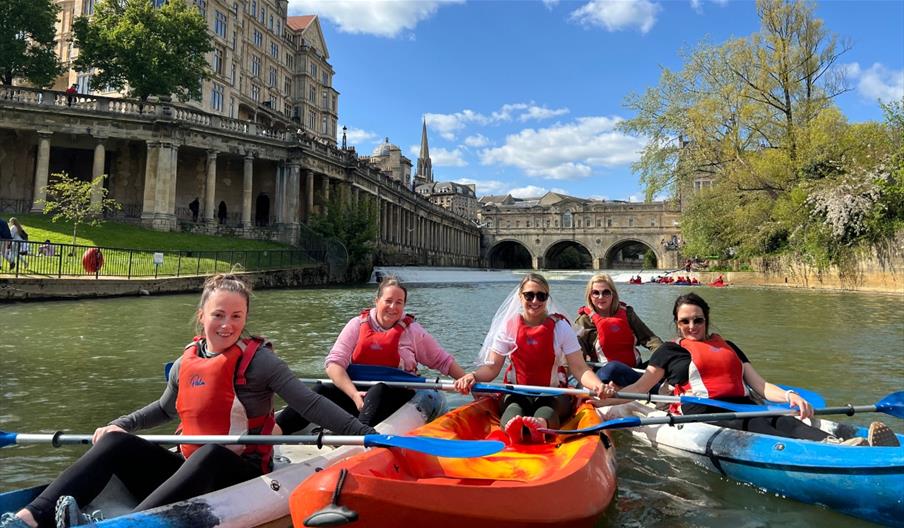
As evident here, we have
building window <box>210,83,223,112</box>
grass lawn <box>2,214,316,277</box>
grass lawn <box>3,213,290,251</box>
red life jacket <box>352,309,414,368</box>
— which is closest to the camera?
red life jacket <box>352,309,414,368</box>

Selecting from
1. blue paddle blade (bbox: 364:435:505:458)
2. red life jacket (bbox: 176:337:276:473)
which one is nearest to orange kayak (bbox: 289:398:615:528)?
blue paddle blade (bbox: 364:435:505:458)

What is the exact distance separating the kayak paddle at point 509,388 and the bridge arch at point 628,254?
95761 mm

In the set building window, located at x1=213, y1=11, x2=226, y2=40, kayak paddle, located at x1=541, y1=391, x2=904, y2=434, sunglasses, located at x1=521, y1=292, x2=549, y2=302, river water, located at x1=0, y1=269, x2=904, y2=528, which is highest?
building window, located at x1=213, y1=11, x2=226, y2=40

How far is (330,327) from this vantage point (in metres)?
14.0

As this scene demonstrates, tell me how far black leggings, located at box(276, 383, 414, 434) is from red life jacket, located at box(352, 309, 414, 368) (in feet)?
1.10

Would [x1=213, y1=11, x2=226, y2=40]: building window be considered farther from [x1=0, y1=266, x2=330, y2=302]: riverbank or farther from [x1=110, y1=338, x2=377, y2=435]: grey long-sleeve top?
[x1=110, y1=338, x2=377, y2=435]: grey long-sleeve top

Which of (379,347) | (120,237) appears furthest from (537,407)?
(120,237)

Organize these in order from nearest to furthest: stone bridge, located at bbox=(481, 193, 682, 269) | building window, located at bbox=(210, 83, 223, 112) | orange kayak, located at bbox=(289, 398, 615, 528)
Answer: orange kayak, located at bbox=(289, 398, 615, 528), building window, located at bbox=(210, 83, 223, 112), stone bridge, located at bbox=(481, 193, 682, 269)

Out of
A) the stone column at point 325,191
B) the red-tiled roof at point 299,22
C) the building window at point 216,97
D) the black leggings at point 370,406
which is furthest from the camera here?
the red-tiled roof at point 299,22

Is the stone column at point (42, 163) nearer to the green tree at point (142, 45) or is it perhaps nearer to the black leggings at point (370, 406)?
the green tree at point (142, 45)

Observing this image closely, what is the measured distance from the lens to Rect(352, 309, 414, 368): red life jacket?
5547 mm

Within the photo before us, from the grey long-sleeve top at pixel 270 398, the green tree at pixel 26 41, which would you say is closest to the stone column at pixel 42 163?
the green tree at pixel 26 41

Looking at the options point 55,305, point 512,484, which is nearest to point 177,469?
point 512,484

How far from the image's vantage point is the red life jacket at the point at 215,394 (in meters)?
3.49
